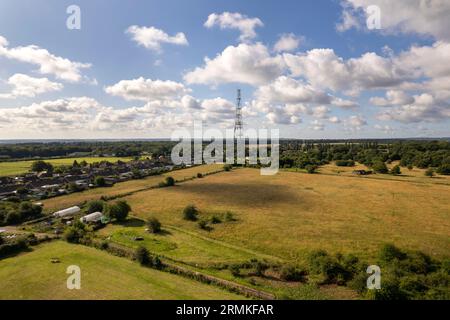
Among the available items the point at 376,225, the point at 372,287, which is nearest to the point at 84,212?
the point at 372,287

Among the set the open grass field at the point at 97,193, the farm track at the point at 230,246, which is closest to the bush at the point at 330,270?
the farm track at the point at 230,246

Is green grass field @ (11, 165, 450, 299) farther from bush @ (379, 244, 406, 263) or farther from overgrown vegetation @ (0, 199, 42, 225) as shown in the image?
overgrown vegetation @ (0, 199, 42, 225)

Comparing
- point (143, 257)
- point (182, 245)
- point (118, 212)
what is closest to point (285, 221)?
point (182, 245)

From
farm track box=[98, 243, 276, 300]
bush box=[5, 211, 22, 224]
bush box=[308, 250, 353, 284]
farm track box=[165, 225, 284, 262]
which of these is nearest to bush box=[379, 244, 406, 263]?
bush box=[308, 250, 353, 284]

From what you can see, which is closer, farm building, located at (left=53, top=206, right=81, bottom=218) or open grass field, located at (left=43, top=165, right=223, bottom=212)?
farm building, located at (left=53, top=206, right=81, bottom=218)

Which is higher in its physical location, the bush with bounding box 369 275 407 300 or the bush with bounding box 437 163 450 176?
the bush with bounding box 437 163 450 176

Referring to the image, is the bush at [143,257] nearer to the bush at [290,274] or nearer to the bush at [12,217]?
the bush at [290,274]

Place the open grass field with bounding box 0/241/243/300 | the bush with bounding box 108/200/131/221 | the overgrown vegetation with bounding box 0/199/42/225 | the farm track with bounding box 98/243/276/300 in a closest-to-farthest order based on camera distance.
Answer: the open grass field with bounding box 0/241/243/300
the farm track with bounding box 98/243/276/300
the overgrown vegetation with bounding box 0/199/42/225
the bush with bounding box 108/200/131/221
